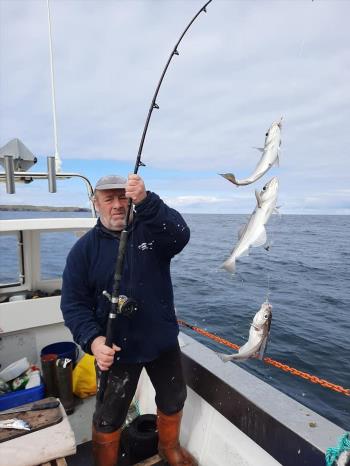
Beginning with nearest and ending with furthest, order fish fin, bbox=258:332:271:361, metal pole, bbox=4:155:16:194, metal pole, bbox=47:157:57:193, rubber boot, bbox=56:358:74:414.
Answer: fish fin, bbox=258:332:271:361
metal pole, bbox=4:155:16:194
rubber boot, bbox=56:358:74:414
metal pole, bbox=47:157:57:193

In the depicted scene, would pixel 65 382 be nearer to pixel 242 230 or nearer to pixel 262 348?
pixel 262 348

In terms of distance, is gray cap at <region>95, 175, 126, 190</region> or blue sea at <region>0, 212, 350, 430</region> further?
blue sea at <region>0, 212, 350, 430</region>

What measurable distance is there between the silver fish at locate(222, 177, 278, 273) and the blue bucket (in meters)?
3.54

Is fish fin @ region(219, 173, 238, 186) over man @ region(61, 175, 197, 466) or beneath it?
over

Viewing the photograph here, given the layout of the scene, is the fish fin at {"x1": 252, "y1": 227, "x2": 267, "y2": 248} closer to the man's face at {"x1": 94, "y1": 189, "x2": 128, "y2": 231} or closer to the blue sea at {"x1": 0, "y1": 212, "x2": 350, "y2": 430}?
the blue sea at {"x1": 0, "y1": 212, "x2": 350, "y2": 430}

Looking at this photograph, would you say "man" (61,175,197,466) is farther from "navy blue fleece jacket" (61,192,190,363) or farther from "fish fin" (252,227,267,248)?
"fish fin" (252,227,267,248)

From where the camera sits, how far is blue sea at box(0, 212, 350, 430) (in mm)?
6125

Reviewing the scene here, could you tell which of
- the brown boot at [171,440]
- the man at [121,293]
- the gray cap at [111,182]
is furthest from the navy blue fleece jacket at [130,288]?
the brown boot at [171,440]

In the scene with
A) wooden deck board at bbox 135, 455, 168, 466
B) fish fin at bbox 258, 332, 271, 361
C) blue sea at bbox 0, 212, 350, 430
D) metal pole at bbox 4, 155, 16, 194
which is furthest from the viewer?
blue sea at bbox 0, 212, 350, 430

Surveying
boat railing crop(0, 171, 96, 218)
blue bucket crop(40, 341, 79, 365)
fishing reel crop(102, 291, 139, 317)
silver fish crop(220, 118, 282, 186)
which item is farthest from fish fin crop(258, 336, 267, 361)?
boat railing crop(0, 171, 96, 218)

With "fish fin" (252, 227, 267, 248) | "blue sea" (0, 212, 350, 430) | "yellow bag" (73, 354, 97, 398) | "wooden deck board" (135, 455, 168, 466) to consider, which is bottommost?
"blue sea" (0, 212, 350, 430)

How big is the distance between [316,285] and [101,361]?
580 inches

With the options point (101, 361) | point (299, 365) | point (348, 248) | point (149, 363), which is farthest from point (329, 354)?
point (348, 248)

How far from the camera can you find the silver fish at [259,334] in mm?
2357
